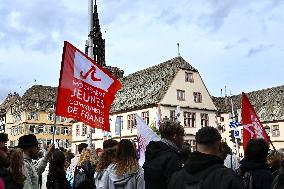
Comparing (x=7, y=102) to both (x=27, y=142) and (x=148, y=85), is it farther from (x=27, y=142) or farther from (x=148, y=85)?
(x=27, y=142)

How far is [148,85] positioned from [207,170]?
45422mm

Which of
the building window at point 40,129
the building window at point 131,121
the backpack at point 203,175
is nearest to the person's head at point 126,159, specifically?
the backpack at point 203,175

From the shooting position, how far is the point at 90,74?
30.6 ft

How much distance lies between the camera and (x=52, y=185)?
27.5 feet

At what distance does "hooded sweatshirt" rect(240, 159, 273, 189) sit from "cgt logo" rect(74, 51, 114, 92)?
4.71 m

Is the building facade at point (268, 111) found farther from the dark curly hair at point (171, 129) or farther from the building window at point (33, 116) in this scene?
the dark curly hair at point (171, 129)

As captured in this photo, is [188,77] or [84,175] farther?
[188,77]

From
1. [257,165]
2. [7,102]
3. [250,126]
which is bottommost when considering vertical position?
[257,165]

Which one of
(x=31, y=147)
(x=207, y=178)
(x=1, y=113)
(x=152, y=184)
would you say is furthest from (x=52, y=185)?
(x=1, y=113)

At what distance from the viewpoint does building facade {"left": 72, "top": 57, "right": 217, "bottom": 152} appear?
150ft

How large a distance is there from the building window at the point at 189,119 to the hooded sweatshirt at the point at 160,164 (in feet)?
135

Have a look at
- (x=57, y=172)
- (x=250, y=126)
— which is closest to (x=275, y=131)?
(x=250, y=126)

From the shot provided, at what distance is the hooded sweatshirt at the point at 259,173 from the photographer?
195 inches

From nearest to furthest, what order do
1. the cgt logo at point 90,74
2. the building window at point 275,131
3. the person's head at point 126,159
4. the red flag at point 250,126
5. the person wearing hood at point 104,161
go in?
the person's head at point 126,159 < the person wearing hood at point 104,161 < the cgt logo at point 90,74 < the red flag at point 250,126 < the building window at point 275,131
